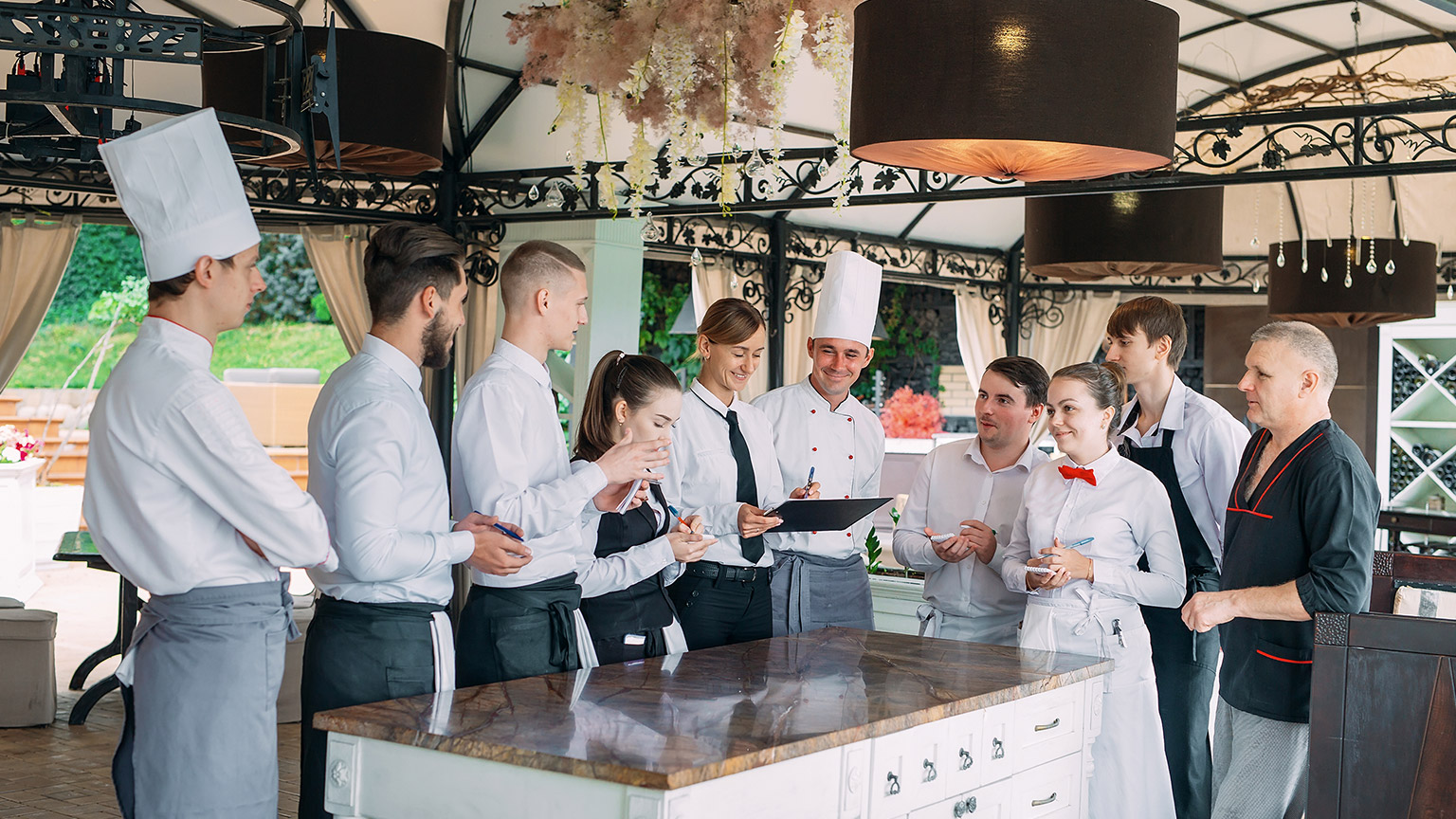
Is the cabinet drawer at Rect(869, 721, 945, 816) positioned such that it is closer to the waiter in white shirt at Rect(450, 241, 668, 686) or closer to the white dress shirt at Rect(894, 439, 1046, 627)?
the waiter in white shirt at Rect(450, 241, 668, 686)

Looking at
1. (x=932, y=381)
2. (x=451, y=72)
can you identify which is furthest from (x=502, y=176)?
(x=932, y=381)

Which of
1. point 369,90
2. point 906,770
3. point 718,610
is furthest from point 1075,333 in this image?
point 906,770

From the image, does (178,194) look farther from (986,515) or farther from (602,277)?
(602,277)

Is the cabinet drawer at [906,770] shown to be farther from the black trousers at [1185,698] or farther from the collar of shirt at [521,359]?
the black trousers at [1185,698]

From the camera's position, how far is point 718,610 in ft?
12.0

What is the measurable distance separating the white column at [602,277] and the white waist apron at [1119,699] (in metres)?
3.94

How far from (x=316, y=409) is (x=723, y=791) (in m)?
1.14

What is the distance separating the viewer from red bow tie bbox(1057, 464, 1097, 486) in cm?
338

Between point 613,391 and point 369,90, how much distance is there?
1387 millimetres

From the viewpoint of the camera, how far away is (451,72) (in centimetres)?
667

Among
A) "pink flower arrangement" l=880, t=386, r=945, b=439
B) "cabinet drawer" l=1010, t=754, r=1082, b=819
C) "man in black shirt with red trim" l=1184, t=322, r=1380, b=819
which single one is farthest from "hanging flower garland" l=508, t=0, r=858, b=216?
"pink flower arrangement" l=880, t=386, r=945, b=439

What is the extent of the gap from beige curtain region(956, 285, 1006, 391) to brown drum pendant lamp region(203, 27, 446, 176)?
6.31 meters

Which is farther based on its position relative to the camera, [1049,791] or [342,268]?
[342,268]

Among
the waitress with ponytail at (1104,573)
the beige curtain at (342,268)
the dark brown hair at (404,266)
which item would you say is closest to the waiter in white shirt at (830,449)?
the waitress with ponytail at (1104,573)
